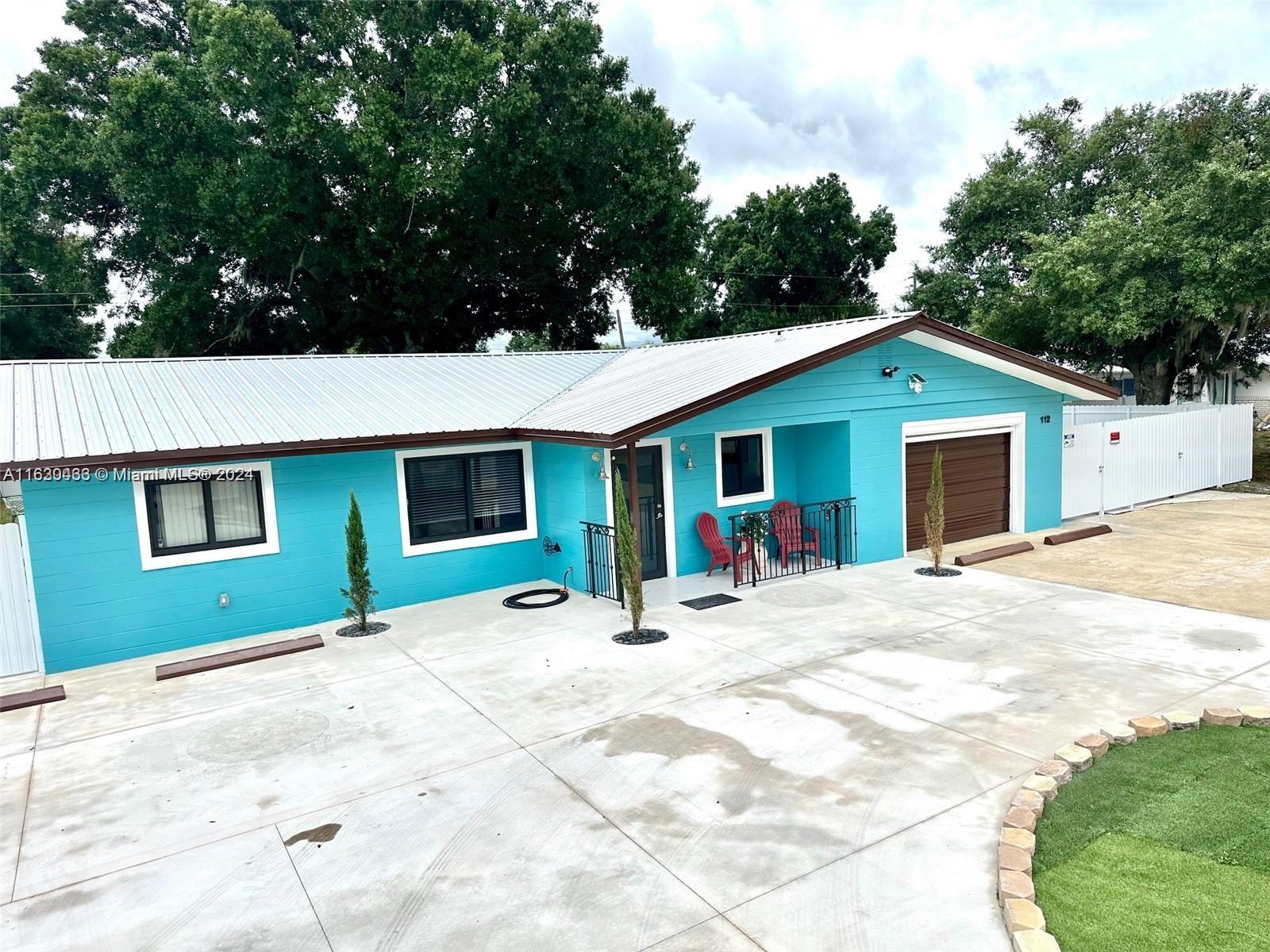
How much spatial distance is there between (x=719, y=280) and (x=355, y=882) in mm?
35772

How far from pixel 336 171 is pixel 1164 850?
64.7 ft

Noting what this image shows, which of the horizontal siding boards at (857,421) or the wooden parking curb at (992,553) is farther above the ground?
the horizontal siding boards at (857,421)

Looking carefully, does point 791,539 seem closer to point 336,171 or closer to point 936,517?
point 936,517

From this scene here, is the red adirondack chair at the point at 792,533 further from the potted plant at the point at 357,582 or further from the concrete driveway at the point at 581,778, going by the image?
the potted plant at the point at 357,582

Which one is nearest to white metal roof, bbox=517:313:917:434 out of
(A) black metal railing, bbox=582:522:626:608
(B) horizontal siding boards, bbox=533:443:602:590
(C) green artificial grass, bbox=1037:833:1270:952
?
(B) horizontal siding boards, bbox=533:443:602:590

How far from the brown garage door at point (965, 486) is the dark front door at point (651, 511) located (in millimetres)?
4056

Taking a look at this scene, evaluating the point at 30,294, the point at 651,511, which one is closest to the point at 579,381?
the point at 651,511

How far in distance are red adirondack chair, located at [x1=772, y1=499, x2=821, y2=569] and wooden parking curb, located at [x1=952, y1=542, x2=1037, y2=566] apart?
6.33ft

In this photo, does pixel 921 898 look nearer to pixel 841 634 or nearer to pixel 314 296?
pixel 841 634

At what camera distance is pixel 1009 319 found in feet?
80.3

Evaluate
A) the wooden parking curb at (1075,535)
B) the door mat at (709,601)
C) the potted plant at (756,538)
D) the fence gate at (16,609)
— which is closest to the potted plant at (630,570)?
the door mat at (709,601)

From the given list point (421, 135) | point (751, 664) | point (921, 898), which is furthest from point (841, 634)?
point (421, 135)

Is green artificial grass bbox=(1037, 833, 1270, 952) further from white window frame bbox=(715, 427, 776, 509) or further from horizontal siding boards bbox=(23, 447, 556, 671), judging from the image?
horizontal siding boards bbox=(23, 447, 556, 671)

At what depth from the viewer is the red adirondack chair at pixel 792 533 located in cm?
1136
